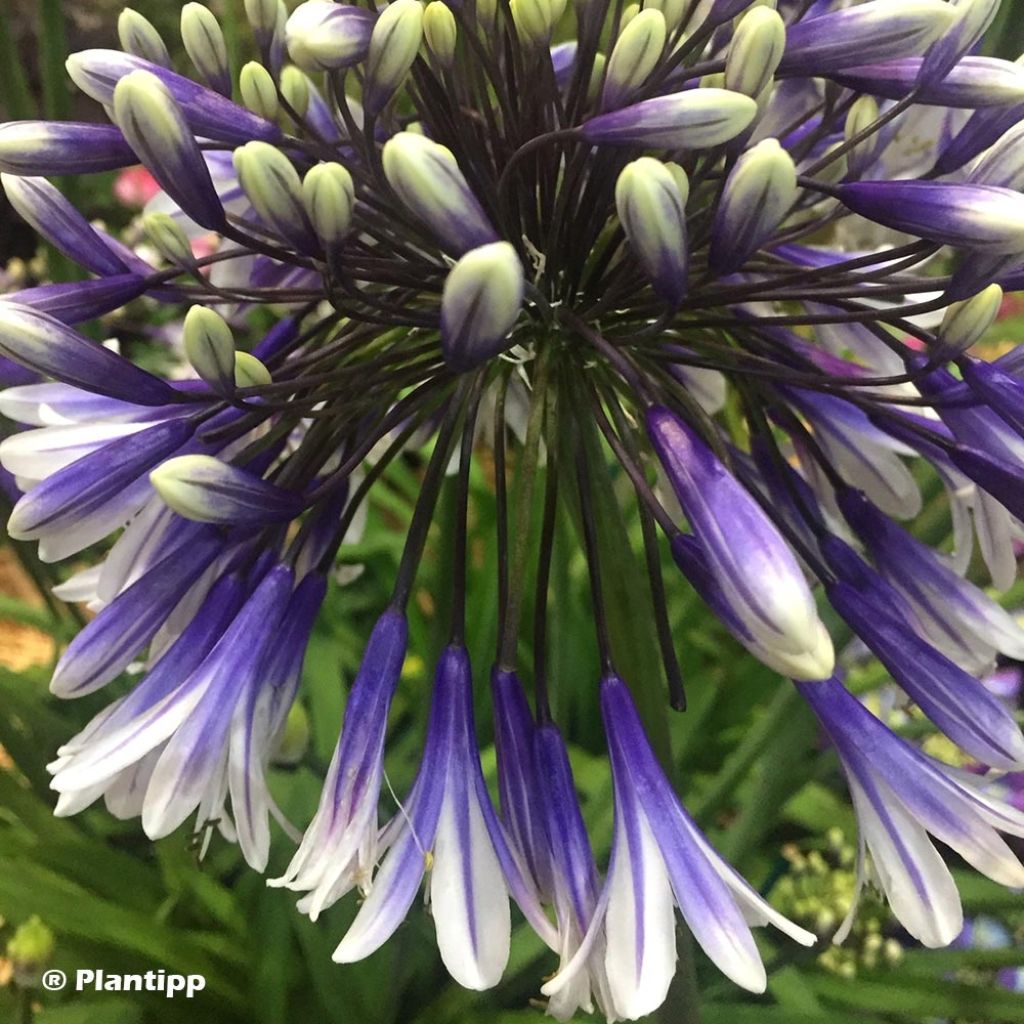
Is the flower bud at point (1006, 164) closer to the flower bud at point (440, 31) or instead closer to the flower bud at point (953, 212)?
the flower bud at point (953, 212)

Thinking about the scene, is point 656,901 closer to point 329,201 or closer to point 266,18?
point 329,201

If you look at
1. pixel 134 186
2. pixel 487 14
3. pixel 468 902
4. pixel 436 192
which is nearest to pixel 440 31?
pixel 487 14

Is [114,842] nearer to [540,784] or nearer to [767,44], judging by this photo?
[540,784]

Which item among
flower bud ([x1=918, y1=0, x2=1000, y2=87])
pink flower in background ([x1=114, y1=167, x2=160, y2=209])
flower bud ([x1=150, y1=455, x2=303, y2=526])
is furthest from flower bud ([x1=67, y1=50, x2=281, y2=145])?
pink flower in background ([x1=114, y1=167, x2=160, y2=209])

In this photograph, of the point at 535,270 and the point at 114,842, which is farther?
the point at 114,842

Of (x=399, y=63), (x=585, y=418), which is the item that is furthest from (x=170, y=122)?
(x=585, y=418)

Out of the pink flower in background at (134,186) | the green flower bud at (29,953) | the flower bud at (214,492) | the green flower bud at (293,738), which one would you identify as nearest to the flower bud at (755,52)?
the flower bud at (214,492)

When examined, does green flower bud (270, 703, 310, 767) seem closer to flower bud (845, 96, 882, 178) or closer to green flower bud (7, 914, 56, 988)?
green flower bud (7, 914, 56, 988)
